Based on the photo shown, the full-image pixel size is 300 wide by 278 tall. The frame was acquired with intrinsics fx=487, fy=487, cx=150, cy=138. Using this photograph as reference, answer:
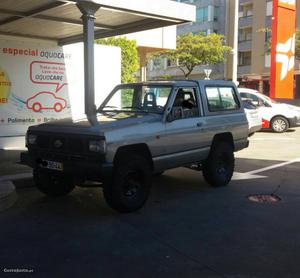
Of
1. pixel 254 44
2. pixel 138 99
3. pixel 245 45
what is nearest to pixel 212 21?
pixel 245 45

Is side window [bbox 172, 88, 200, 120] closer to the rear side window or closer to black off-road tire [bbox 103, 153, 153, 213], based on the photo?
the rear side window

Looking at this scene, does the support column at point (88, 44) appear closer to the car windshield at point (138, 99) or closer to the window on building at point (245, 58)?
the car windshield at point (138, 99)

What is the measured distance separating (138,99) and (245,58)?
46.0 m

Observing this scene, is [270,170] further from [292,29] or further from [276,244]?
[292,29]

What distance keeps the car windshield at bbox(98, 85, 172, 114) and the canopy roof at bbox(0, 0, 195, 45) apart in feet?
6.48

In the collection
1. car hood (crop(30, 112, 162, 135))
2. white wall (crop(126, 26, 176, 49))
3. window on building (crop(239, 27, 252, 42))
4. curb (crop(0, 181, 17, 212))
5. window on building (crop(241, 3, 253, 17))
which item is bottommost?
curb (crop(0, 181, 17, 212))

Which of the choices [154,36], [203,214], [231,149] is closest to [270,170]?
[231,149]

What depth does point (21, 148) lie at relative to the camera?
12.5 meters

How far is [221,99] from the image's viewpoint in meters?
8.81

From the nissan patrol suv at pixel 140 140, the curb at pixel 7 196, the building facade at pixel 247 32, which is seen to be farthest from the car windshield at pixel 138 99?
the building facade at pixel 247 32

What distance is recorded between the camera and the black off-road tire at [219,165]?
27.8ft

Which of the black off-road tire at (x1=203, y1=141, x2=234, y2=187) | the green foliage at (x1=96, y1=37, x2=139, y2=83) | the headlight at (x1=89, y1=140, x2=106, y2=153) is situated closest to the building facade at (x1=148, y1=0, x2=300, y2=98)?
the green foliage at (x1=96, y1=37, x2=139, y2=83)

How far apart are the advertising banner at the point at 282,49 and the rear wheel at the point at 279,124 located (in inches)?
256

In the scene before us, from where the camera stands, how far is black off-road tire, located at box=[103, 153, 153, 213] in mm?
6543
